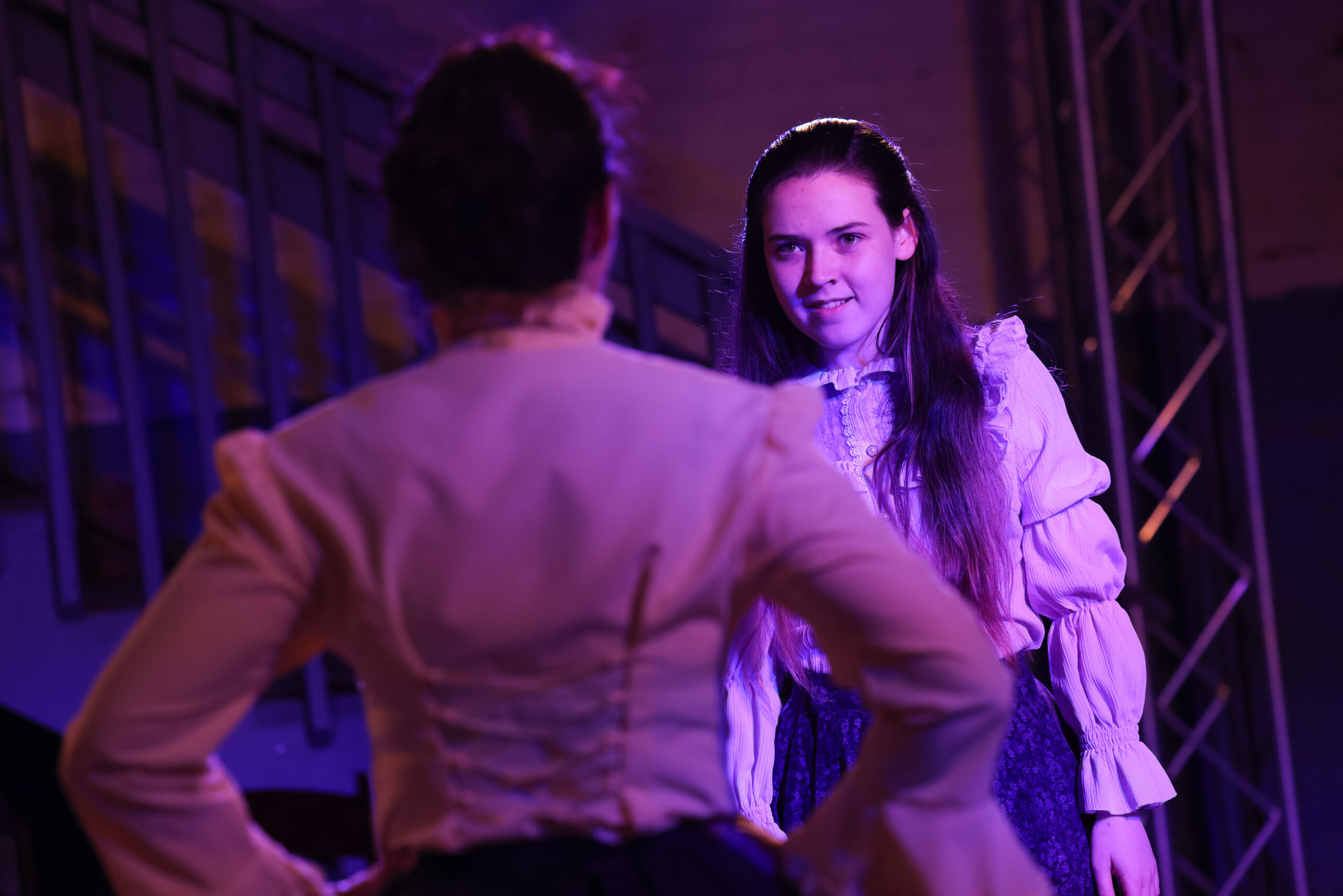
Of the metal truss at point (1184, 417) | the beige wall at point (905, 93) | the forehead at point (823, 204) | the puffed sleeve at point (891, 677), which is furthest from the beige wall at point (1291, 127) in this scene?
the puffed sleeve at point (891, 677)

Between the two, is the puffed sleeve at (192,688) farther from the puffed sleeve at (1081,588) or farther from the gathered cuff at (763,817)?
the puffed sleeve at (1081,588)

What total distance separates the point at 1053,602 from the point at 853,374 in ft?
1.12

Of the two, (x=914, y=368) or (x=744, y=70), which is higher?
(x=744, y=70)

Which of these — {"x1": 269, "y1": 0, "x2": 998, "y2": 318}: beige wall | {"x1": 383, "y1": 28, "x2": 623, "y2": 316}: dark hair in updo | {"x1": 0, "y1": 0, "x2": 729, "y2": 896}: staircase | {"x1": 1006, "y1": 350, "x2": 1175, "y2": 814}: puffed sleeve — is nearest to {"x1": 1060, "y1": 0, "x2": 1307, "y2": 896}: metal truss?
{"x1": 269, "y1": 0, "x2": 998, "y2": 318}: beige wall

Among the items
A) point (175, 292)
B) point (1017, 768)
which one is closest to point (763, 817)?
point (1017, 768)

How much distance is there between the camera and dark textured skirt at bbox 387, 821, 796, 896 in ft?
2.19

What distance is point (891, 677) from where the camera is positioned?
69 cm

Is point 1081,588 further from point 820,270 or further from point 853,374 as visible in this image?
point 820,270

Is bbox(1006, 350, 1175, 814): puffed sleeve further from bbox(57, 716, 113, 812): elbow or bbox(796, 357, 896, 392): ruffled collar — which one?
bbox(57, 716, 113, 812): elbow

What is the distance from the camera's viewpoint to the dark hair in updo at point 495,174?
2.15 ft

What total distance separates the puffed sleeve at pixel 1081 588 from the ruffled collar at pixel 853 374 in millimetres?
140

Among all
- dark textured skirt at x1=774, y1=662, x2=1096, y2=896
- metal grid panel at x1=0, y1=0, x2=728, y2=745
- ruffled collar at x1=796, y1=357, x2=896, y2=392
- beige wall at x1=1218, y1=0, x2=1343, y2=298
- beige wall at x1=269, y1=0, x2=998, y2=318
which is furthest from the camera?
beige wall at x1=269, y1=0, x2=998, y2=318

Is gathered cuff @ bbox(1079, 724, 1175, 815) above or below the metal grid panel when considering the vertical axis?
below

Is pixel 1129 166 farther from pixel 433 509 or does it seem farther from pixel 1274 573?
pixel 433 509
